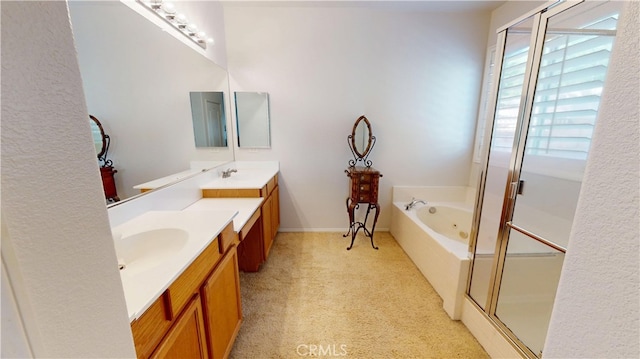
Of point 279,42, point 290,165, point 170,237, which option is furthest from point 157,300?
point 279,42

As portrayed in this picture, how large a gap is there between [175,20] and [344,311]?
2.46 metres

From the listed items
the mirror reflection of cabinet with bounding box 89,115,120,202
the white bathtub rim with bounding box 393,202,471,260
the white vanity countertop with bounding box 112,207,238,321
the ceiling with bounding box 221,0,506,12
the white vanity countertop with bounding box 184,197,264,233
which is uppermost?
the ceiling with bounding box 221,0,506,12

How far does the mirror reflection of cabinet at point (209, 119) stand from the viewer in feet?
6.74

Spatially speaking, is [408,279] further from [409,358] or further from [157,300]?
[157,300]

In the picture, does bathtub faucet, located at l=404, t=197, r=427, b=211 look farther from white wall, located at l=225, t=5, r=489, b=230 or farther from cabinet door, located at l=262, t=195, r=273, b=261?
cabinet door, located at l=262, t=195, r=273, b=261

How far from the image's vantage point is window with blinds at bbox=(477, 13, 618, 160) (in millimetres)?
1568

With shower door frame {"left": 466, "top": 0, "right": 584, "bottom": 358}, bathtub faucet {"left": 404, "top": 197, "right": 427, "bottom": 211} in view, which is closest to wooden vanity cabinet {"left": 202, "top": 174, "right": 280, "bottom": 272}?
bathtub faucet {"left": 404, "top": 197, "right": 427, "bottom": 211}

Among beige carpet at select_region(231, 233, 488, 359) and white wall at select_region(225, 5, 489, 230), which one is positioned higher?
white wall at select_region(225, 5, 489, 230)

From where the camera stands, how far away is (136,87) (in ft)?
4.47

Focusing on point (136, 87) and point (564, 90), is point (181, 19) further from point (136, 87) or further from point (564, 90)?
point (564, 90)

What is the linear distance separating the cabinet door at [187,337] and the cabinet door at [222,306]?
0.17 feet

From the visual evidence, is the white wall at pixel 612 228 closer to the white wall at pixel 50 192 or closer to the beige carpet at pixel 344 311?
the white wall at pixel 50 192

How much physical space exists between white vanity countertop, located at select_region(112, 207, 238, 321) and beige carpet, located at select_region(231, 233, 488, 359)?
0.85 meters

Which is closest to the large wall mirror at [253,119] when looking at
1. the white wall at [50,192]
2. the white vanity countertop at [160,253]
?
the white vanity countertop at [160,253]
